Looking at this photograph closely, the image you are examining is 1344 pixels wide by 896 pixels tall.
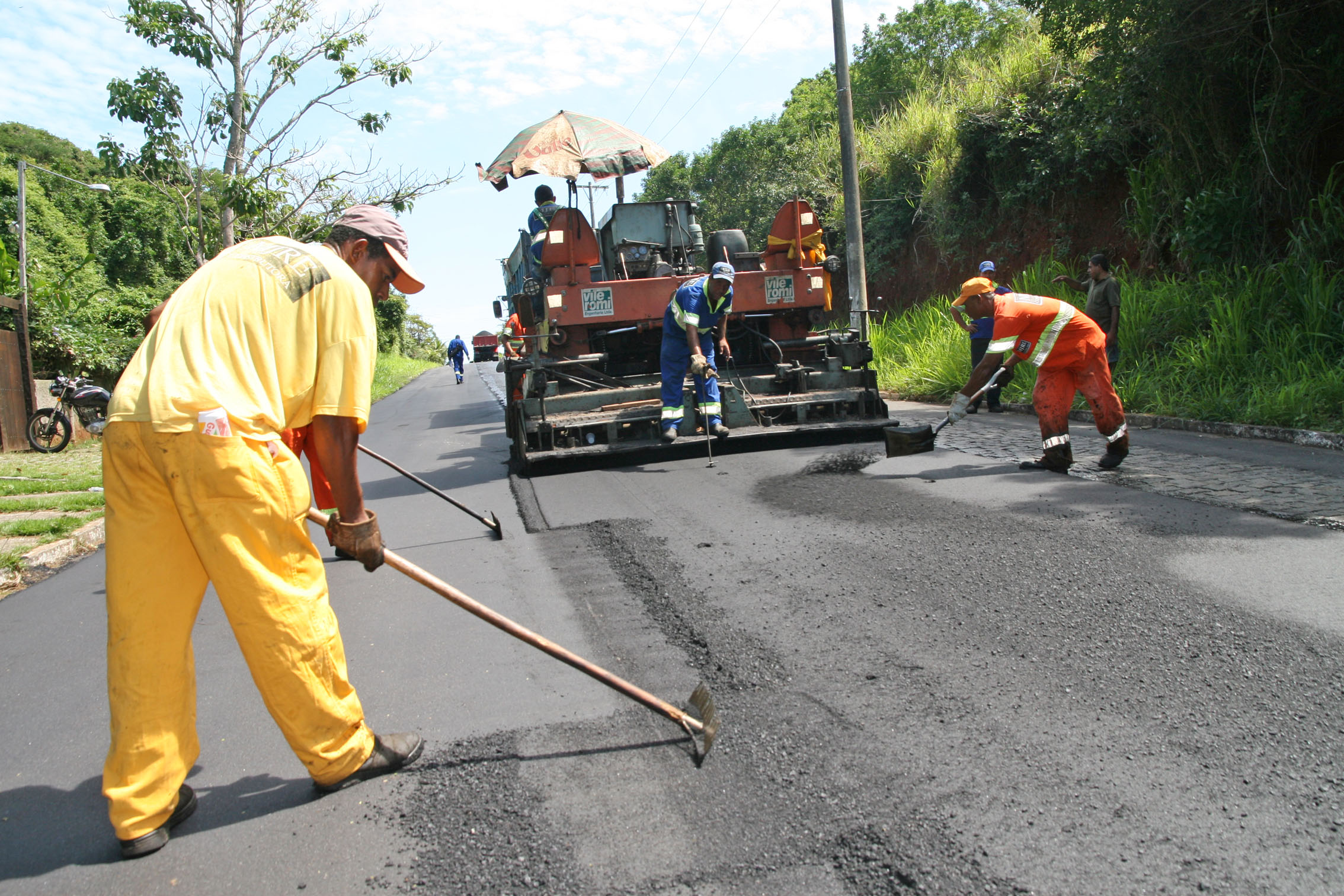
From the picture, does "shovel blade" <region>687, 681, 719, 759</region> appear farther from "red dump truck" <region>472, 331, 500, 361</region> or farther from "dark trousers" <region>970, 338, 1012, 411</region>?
"red dump truck" <region>472, 331, 500, 361</region>

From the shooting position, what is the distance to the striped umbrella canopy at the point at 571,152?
29.0 ft

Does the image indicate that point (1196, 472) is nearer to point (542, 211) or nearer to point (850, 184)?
point (542, 211)

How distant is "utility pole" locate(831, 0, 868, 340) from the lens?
13.6 meters

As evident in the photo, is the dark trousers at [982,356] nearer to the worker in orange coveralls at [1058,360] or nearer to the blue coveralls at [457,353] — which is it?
the worker in orange coveralls at [1058,360]

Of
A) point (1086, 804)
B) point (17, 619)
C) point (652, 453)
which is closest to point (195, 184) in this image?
point (652, 453)

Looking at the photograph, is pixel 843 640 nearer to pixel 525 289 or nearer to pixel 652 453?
pixel 652 453

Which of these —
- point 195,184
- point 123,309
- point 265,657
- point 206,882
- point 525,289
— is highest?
point 195,184

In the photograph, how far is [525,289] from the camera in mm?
9398

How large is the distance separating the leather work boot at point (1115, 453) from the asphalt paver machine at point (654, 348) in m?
2.15

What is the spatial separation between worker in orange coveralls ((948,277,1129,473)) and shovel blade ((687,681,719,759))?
4.33 meters

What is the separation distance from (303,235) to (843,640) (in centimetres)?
1227

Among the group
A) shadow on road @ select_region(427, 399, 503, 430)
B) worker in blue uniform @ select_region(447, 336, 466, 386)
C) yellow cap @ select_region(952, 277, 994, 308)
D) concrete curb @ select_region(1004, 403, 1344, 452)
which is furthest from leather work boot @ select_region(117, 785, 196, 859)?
worker in blue uniform @ select_region(447, 336, 466, 386)

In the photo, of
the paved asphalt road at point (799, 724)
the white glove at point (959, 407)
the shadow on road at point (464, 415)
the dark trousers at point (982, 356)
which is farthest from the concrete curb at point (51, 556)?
the dark trousers at point (982, 356)

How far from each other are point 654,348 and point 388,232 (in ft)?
22.4
